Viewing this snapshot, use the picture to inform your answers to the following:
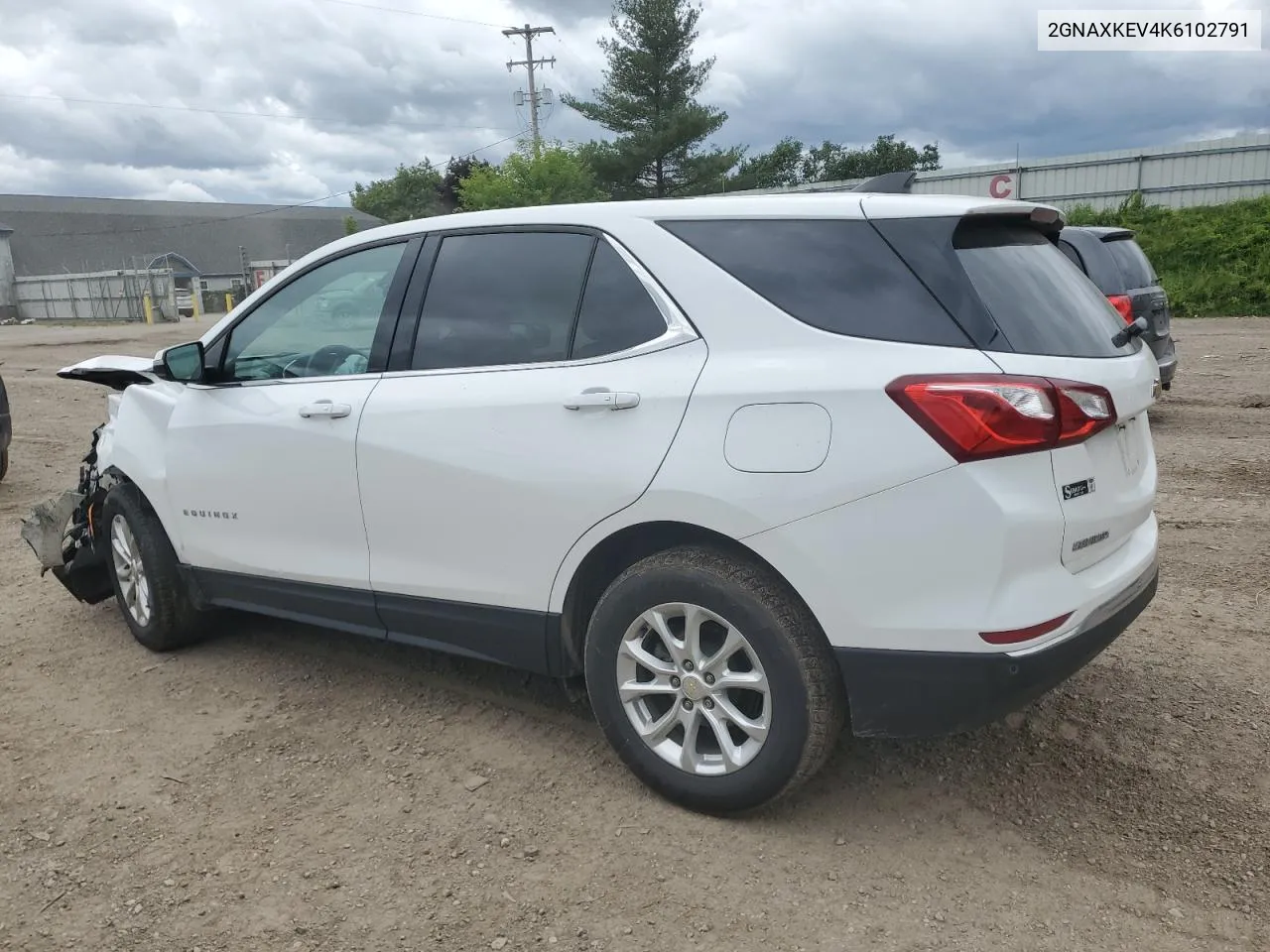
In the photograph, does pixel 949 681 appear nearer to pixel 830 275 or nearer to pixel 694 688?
pixel 694 688

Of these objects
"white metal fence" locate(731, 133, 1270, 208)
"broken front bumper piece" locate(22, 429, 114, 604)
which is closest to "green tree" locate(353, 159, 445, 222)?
"white metal fence" locate(731, 133, 1270, 208)

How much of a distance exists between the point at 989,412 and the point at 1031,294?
53 centimetres

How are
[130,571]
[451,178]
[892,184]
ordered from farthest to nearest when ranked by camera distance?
[451,178]
[130,571]
[892,184]

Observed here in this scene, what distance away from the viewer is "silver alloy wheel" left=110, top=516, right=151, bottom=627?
4477mm

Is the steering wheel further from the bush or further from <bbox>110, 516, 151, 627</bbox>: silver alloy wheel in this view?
the bush

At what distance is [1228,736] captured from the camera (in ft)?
11.1

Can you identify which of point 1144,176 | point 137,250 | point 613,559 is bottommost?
point 613,559

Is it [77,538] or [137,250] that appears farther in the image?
[137,250]

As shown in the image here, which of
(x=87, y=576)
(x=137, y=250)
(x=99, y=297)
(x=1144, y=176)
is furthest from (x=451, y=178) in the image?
(x=87, y=576)

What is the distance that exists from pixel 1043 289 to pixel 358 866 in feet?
8.20

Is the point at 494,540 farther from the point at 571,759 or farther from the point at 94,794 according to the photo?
the point at 94,794

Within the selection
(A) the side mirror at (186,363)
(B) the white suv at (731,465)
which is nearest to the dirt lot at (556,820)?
(B) the white suv at (731,465)

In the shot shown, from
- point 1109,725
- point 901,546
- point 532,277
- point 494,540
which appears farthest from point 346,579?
point 1109,725

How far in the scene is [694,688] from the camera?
290 cm
